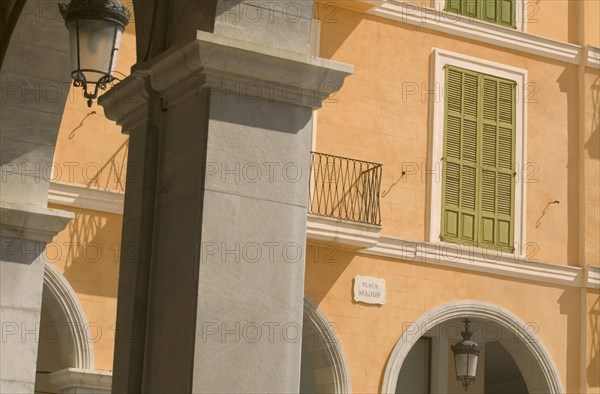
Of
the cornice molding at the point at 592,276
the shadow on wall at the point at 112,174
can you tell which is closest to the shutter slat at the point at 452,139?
the cornice molding at the point at 592,276

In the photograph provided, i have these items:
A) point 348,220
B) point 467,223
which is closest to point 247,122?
point 348,220

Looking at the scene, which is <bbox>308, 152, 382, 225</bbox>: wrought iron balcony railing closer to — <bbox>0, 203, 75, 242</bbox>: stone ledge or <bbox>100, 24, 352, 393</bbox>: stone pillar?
<bbox>0, 203, 75, 242</bbox>: stone ledge

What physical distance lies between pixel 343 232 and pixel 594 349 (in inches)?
191

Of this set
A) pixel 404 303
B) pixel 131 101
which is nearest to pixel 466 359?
pixel 404 303

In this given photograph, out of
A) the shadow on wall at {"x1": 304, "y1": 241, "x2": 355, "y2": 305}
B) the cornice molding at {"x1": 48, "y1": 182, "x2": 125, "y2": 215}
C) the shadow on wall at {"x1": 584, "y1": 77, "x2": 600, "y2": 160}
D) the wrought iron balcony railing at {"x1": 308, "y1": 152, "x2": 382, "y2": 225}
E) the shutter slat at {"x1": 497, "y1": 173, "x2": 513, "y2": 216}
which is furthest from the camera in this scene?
the shadow on wall at {"x1": 584, "y1": 77, "x2": 600, "y2": 160}

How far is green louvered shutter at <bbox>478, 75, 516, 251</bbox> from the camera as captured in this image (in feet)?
66.2

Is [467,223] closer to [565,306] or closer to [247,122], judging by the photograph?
[565,306]

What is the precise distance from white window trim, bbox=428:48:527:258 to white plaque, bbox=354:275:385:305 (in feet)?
3.68

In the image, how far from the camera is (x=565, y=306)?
20.7 metres

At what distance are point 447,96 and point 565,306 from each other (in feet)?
12.3

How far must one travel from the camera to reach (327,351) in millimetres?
18734

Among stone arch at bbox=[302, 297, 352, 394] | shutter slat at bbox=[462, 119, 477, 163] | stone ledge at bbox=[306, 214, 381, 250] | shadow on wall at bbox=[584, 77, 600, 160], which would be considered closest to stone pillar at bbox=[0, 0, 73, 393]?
stone ledge at bbox=[306, 214, 381, 250]

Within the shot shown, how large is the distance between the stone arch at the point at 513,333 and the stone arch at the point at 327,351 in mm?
1091

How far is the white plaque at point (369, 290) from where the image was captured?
750 inches
